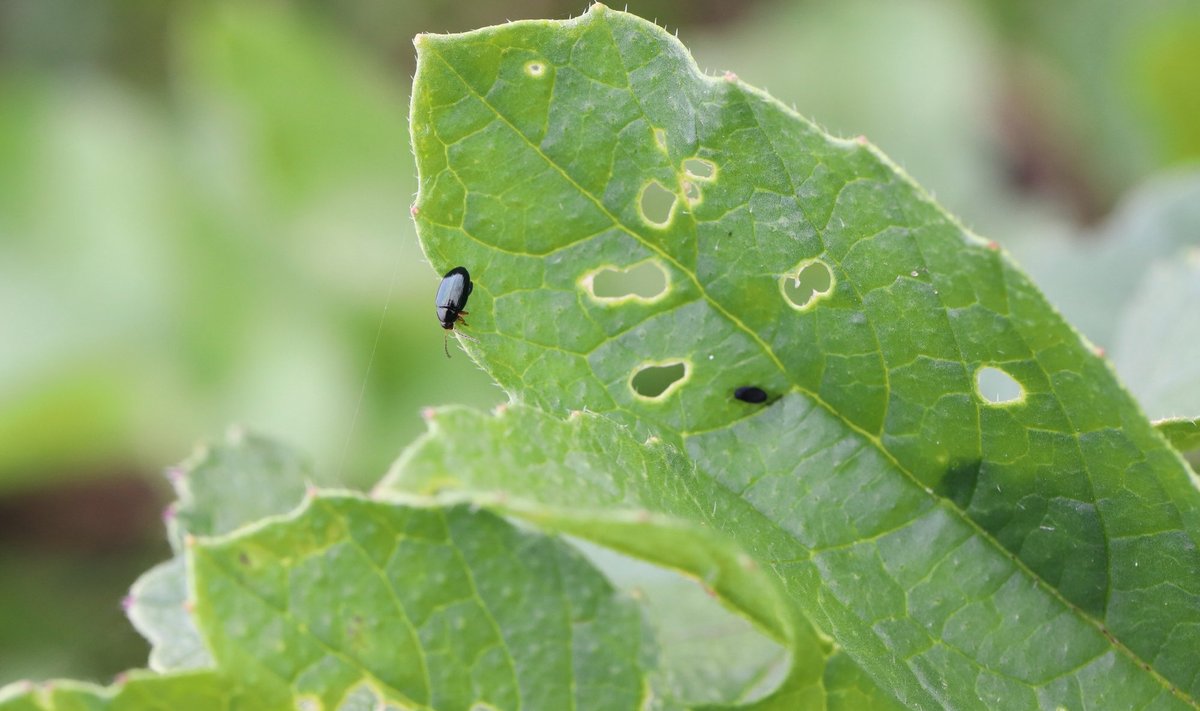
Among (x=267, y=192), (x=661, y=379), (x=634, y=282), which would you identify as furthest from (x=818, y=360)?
(x=267, y=192)

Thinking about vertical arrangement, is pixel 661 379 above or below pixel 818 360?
above

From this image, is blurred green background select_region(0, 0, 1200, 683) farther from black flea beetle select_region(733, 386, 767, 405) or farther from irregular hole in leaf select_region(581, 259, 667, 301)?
black flea beetle select_region(733, 386, 767, 405)

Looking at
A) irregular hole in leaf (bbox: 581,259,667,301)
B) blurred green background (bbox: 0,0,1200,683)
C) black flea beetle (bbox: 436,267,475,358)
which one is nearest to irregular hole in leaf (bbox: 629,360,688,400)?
black flea beetle (bbox: 436,267,475,358)

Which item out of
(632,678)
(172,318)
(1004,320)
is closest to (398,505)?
(632,678)

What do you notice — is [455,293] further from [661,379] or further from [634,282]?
[634,282]

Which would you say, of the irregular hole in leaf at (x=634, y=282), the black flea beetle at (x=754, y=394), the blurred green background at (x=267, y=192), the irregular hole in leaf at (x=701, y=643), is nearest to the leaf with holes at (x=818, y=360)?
the black flea beetle at (x=754, y=394)

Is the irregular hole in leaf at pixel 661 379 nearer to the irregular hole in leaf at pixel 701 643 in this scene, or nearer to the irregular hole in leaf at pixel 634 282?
the irregular hole in leaf at pixel 701 643

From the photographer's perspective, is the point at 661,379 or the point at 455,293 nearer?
the point at 455,293
